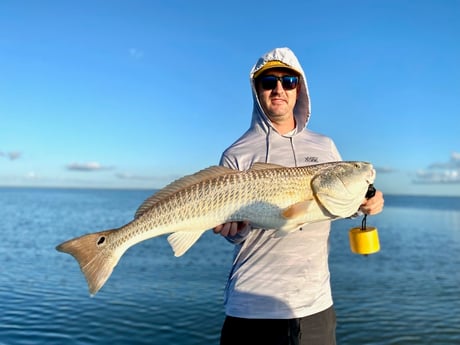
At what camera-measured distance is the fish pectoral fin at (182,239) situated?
4598 mm

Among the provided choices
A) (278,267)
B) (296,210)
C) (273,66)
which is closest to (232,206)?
(296,210)

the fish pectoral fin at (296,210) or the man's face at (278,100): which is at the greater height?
the man's face at (278,100)

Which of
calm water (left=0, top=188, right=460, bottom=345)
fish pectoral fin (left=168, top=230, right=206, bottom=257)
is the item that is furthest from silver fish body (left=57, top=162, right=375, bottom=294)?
calm water (left=0, top=188, right=460, bottom=345)

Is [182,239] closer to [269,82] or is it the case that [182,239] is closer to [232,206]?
[232,206]

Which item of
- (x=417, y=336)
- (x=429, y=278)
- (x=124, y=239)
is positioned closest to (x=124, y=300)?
(x=417, y=336)

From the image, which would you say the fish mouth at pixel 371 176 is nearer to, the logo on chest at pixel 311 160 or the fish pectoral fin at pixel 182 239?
the logo on chest at pixel 311 160

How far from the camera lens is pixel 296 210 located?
4.39m

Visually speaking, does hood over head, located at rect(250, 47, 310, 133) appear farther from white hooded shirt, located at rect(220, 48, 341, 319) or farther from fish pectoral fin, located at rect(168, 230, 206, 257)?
fish pectoral fin, located at rect(168, 230, 206, 257)

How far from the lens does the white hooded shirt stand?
4.40 m

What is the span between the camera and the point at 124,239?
14.9 feet

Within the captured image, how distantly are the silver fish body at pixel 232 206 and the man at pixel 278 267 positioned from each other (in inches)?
8.0

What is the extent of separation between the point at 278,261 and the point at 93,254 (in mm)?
1890

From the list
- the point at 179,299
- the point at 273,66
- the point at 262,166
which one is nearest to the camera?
Answer: the point at 262,166

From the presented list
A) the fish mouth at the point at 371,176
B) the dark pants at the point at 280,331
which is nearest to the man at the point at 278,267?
the dark pants at the point at 280,331
